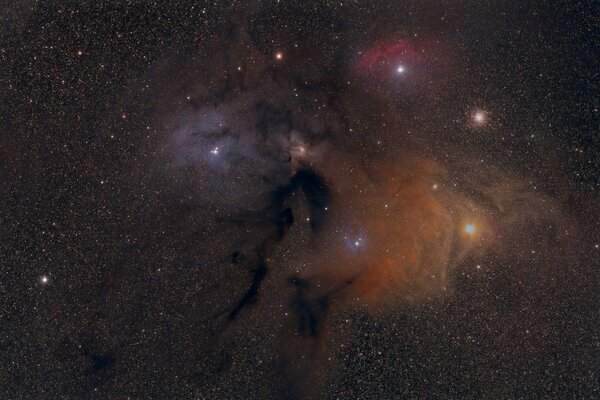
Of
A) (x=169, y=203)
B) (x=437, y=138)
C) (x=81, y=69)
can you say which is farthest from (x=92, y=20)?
(x=437, y=138)

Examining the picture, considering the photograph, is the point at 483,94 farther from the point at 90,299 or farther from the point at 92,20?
the point at 90,299

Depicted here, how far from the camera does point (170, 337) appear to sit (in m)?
2.78

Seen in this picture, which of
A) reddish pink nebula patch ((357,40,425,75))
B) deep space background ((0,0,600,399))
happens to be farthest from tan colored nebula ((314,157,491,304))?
reddish pink nebula patch ((357,40,425,75))

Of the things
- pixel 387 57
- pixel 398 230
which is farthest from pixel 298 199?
pixel 387 57

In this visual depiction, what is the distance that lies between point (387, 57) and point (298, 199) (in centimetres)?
112

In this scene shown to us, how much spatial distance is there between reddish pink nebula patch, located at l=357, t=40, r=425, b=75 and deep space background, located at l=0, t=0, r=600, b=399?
0.01 metres

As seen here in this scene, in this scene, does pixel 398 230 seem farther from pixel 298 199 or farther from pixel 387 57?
pixel 387 57

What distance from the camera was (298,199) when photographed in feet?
9.12

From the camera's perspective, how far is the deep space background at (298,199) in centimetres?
275

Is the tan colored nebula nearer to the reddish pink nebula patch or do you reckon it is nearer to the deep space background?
the deep space background

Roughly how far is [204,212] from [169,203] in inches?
9.5

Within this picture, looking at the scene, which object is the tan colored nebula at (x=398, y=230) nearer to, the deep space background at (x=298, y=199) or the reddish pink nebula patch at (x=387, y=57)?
the deep space background at (x=298, y=199)

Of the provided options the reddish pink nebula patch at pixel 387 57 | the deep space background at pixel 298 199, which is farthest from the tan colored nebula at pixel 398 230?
the reddish pink nebula patch at pixel 387 57

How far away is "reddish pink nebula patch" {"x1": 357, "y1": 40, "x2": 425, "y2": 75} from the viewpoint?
278 cm
